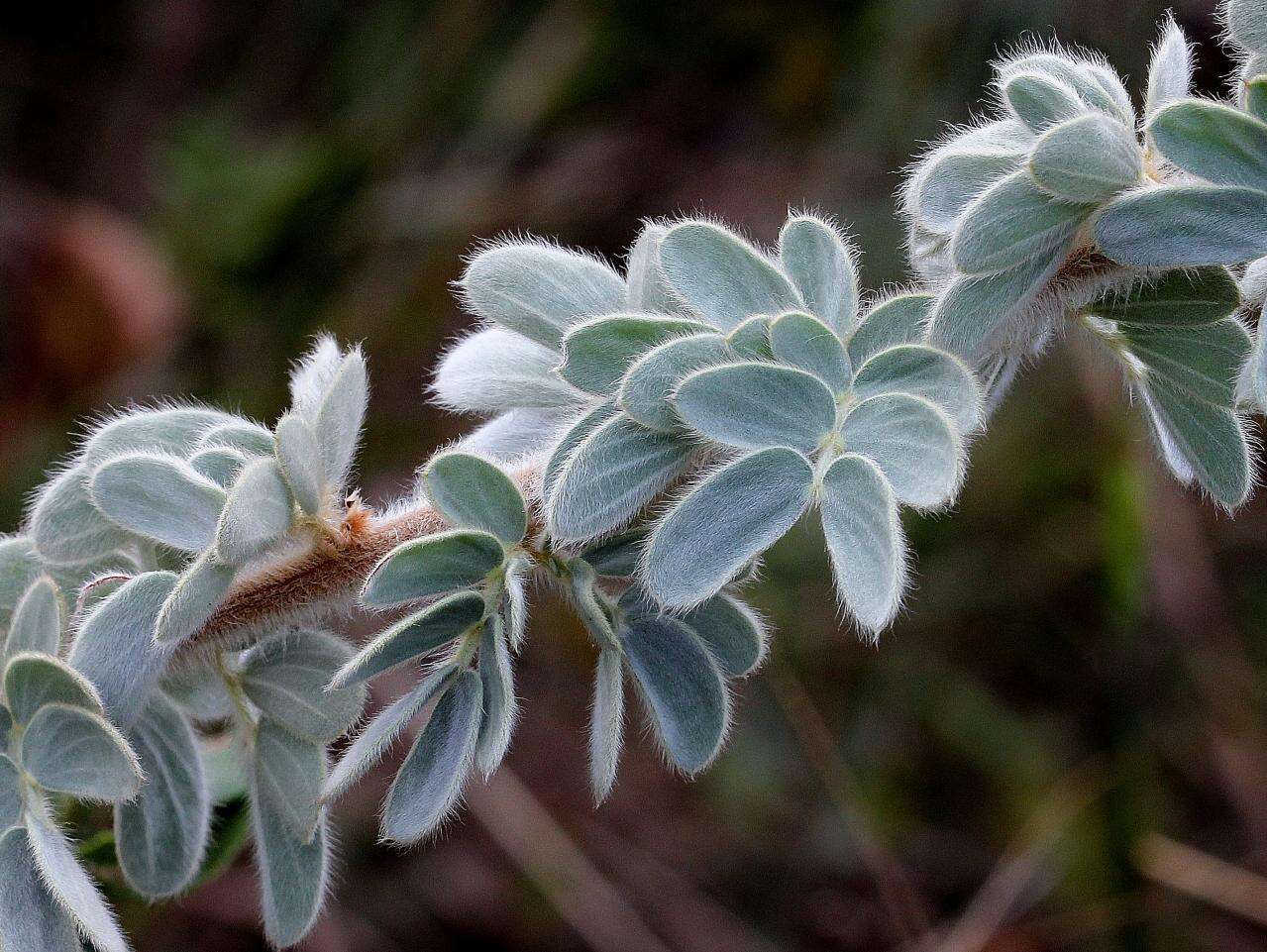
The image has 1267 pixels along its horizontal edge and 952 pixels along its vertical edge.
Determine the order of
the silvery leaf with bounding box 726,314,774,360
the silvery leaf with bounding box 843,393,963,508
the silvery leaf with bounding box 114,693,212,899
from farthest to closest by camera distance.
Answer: the silvery leaf with bounding box 114,693,212,899
the silvery leaf with bounding box 726,314,774,360
the silvery leaf with bounding box 843,393,963,508

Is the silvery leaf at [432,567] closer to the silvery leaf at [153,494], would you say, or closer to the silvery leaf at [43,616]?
the silvery leaf at [153,494]

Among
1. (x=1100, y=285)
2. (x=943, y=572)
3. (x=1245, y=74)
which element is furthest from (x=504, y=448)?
(x=943, y=572)

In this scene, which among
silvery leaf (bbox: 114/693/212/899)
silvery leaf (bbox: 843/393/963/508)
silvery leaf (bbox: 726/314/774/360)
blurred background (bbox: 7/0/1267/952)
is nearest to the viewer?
silvery leaf (bbox: 843/393/963/508)

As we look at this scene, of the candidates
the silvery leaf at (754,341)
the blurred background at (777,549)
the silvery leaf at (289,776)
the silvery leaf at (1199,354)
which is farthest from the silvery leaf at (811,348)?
the blurred background at (777,549)

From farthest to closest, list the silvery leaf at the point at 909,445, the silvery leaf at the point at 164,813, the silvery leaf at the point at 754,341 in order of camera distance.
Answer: the silvery leaf at the point at 164,813 → the silvery leaf at the point at 754,341 → the silvery leaf at the point at 909,445

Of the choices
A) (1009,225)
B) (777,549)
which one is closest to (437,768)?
(1009,225)

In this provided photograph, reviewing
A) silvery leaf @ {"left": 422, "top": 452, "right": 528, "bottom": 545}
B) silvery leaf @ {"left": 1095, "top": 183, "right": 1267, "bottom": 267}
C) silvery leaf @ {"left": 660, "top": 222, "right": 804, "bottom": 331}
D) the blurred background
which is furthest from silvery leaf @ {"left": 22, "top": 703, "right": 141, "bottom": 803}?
the blurred background

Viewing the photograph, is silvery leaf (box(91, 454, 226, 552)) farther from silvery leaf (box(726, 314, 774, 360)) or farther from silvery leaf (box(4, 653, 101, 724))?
silvery leaf (box(726, 314, 774, 360))
